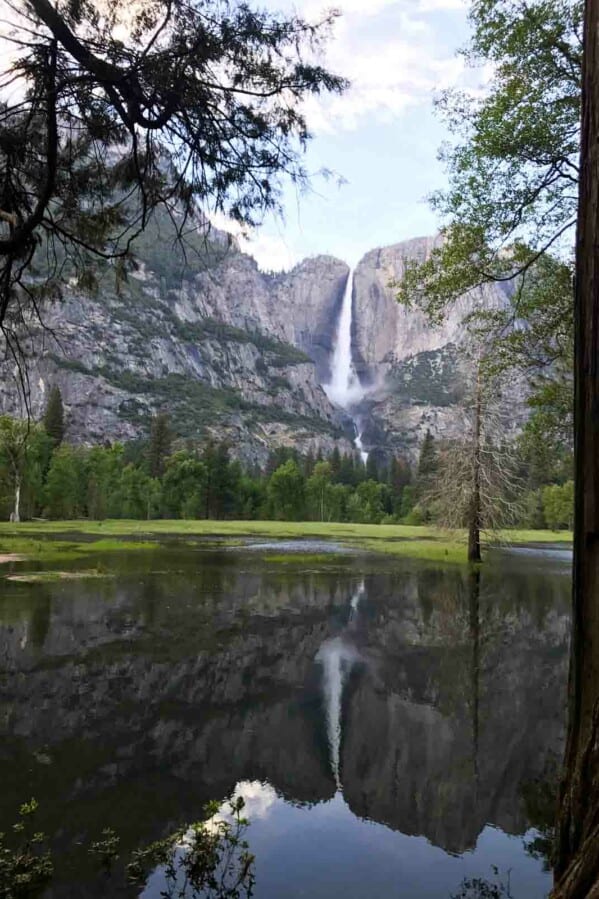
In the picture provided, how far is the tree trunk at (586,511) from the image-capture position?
209 centimetres

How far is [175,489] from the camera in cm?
6738

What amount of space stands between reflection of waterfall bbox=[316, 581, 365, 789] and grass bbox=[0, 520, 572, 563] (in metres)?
14.4

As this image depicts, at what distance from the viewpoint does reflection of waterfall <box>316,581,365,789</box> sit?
645cm

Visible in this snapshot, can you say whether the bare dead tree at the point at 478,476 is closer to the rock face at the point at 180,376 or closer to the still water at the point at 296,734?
the still water at the point at 296,734

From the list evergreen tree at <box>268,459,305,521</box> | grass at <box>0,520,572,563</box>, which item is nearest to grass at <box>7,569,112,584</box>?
grass at <box>0,520,572,563</box>

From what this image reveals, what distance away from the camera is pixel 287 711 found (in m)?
7.39

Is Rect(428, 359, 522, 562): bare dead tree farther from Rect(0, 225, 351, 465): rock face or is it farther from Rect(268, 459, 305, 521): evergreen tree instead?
Rect(0, 225, 351, 465): rock face

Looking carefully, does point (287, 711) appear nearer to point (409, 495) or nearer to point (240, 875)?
point (240, 875)

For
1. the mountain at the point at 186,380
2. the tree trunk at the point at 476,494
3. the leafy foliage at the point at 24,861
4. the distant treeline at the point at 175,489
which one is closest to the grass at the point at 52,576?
the leafy foliage at the point at 24,861

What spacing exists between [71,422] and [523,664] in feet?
446

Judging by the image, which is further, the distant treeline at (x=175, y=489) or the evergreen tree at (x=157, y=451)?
the evergreen tree at (x=157, y=451)

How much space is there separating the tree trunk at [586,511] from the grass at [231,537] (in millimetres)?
21992

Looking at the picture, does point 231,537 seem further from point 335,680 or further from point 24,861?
point 24,861

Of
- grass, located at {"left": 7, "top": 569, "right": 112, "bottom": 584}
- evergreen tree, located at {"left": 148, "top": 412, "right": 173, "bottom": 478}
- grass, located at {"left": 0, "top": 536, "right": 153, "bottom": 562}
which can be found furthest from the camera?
evergreen tree, located at {"left": 148, "top": 412, "right": 173, "bottom": 478}
